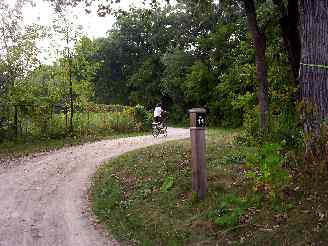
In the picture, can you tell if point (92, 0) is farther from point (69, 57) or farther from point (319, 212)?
point (69, 57)

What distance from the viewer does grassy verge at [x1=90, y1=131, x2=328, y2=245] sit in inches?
234

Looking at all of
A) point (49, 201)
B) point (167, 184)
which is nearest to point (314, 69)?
point (167, 184)

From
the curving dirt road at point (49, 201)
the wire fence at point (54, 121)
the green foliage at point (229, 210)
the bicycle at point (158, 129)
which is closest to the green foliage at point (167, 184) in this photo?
the curving dirt road at point (49, 201)

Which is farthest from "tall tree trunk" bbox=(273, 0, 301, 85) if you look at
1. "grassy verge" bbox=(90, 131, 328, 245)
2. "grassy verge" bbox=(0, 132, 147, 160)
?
"grassy verge" bbox=(0, 132, 147, 160)

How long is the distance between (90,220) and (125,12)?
6534 millimetres

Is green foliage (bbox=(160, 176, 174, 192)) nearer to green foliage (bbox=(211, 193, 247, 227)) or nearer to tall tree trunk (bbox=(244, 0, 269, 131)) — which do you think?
green foliage (bbox=(211, 193, 247, 227))

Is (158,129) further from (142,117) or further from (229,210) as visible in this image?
(229,210)

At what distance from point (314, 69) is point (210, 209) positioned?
269cm

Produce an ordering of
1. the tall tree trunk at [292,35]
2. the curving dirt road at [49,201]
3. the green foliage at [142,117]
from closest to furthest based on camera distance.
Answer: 1. the curving dirt road at [49,201]
2. the tall tree trunk at [292,35]
3. the green foliage at [142,117]

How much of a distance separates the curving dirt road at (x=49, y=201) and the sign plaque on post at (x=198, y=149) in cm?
173

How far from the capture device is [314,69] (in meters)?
6.78

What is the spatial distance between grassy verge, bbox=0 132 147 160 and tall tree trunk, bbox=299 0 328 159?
558 inches

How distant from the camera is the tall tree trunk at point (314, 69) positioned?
21.8 ft

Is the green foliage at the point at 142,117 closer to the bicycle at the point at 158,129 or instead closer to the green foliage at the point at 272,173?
the bicycle at the point at 158,129
